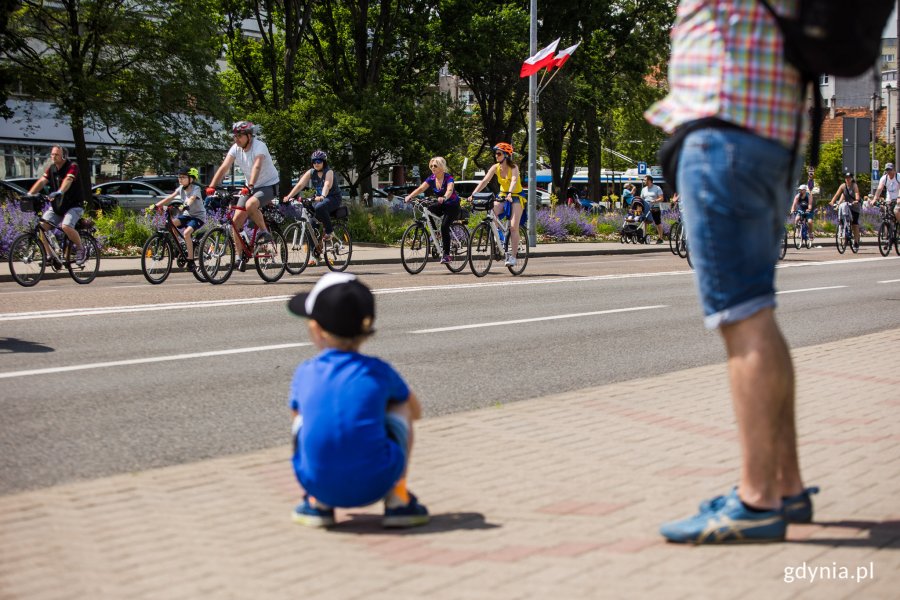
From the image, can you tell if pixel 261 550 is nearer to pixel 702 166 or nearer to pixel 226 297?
pixel 702 166

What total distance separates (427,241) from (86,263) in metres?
5.21

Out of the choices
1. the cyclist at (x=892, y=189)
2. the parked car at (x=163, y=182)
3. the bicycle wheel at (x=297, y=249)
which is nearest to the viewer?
the bicycle wheel at (x=297, y=249)

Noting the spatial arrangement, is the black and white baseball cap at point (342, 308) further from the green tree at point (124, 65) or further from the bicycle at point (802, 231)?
the green tree at point (124, 65)

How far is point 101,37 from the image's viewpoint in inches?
1383

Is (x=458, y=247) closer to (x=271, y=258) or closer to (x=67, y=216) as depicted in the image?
(x=271, y=258)

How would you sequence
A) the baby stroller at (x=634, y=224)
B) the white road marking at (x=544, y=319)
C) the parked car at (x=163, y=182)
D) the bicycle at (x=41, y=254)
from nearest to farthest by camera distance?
the white road marking at (x=544, y=319) → the bicycle at (x=41, y=254) → the baby stroller at (x=634, y=224) → the parked car at (x=163, y=182)

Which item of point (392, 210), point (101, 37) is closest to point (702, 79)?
point (392, 210)

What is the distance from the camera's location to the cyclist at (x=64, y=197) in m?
17.2

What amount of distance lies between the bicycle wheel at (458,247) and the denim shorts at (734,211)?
15.3m

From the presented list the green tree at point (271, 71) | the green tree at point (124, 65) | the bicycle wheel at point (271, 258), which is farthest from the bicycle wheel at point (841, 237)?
the green tree at point (124, 65)

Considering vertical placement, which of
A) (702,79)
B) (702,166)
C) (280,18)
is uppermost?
(280,18)

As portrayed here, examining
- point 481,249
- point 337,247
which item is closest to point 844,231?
point 481,249

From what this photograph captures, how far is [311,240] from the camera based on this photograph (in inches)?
747

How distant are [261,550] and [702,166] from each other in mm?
1867
